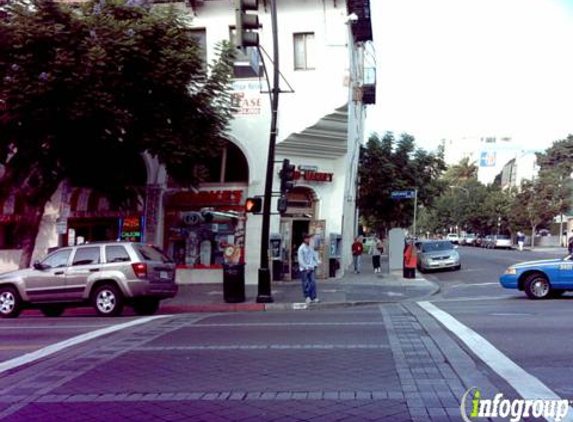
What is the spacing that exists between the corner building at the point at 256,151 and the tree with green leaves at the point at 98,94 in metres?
3.56

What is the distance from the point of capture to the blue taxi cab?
1580cm

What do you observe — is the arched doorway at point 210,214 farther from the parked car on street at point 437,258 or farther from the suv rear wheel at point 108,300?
the parked car on street at point 437,258

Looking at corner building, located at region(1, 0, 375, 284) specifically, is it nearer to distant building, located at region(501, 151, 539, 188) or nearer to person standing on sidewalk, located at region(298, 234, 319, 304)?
person standing on sidewalk, located at region(298, 234, 319, 304)

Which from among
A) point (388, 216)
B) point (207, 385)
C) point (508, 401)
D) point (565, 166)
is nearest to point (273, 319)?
point (207, 385)

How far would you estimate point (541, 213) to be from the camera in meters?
59.6

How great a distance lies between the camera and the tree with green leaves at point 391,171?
118 feet

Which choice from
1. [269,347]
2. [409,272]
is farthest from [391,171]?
[269,347]

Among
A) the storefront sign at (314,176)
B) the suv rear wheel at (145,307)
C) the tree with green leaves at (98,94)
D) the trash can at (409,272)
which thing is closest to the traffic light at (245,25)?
the tree with green leaves at (98,94)

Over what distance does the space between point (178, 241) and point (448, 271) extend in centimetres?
1360

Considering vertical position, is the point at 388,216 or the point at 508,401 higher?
the point at 388,216

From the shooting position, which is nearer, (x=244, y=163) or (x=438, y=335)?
(x=438, y=335)

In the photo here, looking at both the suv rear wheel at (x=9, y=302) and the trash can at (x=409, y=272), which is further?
the trash can at (x=409, y=272)

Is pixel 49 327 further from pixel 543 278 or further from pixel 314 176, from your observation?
pixel 314 176

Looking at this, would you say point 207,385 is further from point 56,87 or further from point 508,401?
point 56,87
